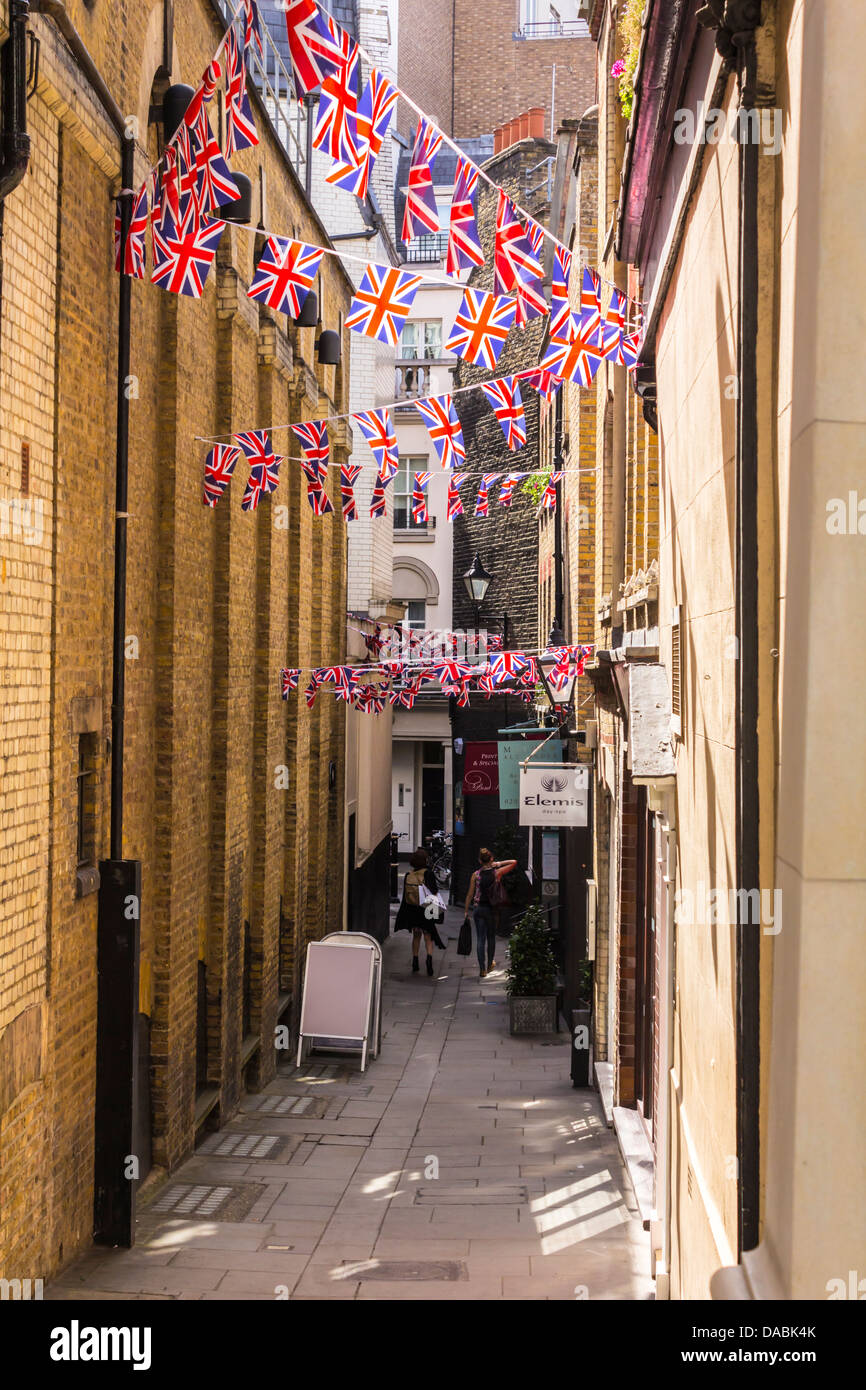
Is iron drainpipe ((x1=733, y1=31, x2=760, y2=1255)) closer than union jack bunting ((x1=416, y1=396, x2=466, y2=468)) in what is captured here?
Yes

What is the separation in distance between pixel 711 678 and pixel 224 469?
7040 millimetres

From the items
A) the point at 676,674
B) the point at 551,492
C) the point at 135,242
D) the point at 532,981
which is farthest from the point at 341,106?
the point at 532,981

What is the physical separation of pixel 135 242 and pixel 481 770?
1612 centimetres

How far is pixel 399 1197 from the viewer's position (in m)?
10.0

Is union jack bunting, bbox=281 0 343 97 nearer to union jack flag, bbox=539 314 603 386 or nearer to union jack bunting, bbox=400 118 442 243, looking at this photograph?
union jack bunting, bbox=400 118 442 243

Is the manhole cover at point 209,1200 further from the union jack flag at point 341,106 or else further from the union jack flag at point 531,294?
the union jack flag at point 341,106

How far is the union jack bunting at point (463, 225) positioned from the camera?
6461 mm

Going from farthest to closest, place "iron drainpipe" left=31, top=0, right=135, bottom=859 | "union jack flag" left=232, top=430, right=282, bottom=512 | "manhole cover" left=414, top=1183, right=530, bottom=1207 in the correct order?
"union jack flag" left=232, top=430, right=282, bottom=512 < "manhole cover" left=414, top=1183, right=530, bottom=1207 < "iron drainpipe" left=31, top=0, right=135, bottom=859

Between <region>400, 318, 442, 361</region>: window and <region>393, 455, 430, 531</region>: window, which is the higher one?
<region>400, 318, 442, 361</region>: window

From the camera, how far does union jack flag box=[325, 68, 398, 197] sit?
20.6 ft

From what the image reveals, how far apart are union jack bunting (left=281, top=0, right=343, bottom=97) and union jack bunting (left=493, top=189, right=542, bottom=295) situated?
1.16 m

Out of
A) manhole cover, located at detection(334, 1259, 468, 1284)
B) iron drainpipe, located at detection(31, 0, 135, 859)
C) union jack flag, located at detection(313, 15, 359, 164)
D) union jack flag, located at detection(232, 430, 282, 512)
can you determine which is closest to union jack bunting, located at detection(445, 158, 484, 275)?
union jack flag, located at detection(313, 15, 359, 164)

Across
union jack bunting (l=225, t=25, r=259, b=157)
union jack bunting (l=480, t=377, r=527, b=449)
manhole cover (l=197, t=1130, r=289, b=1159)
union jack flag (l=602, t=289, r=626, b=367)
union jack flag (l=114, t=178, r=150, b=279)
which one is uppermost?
union jack bunting (l=225, t=25, r=259, b=157)

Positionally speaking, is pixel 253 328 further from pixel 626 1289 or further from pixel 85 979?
pixel 626 1289
